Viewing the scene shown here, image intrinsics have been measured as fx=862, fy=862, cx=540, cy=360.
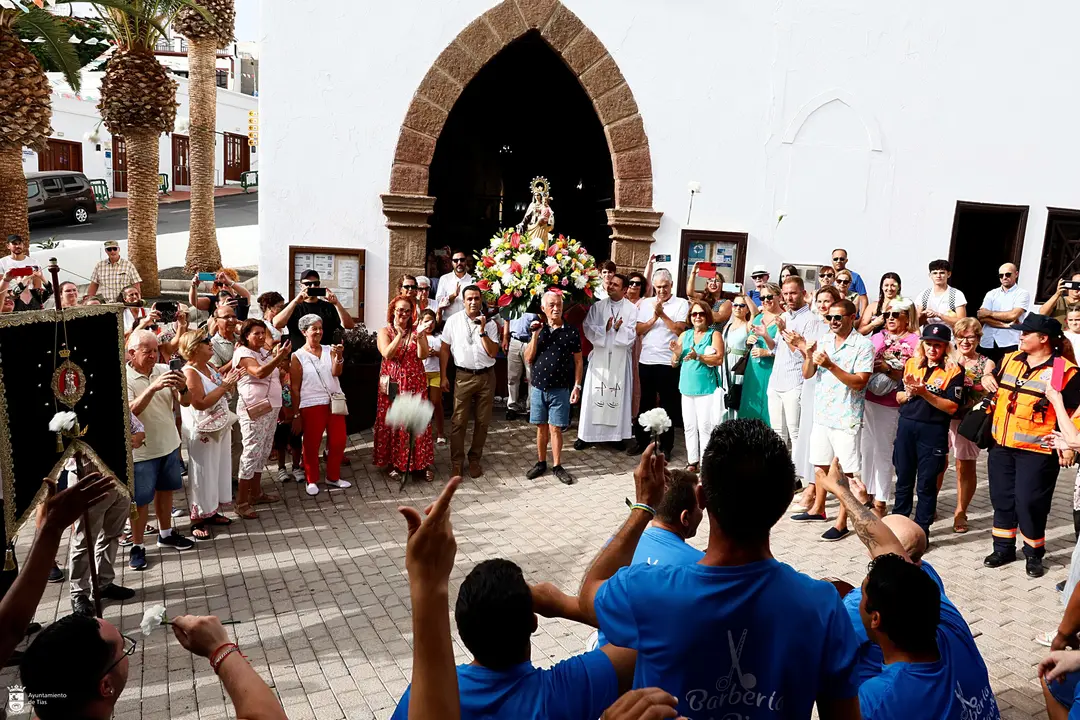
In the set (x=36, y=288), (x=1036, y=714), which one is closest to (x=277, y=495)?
(x=36, y=288)

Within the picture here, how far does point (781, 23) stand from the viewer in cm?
1050

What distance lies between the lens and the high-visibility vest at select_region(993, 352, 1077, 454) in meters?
6.11

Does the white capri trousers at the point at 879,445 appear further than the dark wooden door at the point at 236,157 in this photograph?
No

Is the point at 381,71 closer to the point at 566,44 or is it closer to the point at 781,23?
the point at 566,44

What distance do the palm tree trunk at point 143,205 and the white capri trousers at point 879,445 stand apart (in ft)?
41.9

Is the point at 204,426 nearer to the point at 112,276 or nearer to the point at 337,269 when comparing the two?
the point at 337,269

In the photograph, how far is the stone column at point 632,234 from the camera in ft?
34.7

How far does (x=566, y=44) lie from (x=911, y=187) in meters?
4.71

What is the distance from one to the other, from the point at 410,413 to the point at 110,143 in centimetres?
3117

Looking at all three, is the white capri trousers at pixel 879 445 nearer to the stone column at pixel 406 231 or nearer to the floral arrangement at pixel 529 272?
the floral arrangement at pixel 529 272

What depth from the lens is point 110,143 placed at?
33469 millimetres

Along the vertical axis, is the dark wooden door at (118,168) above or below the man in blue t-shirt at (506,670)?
above

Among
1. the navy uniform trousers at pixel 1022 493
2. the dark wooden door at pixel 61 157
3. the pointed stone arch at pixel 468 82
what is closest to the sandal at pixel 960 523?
the navy uniform trousers at pixel 1022 493


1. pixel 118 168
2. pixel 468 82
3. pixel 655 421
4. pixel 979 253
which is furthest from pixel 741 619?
pixel 118 168
